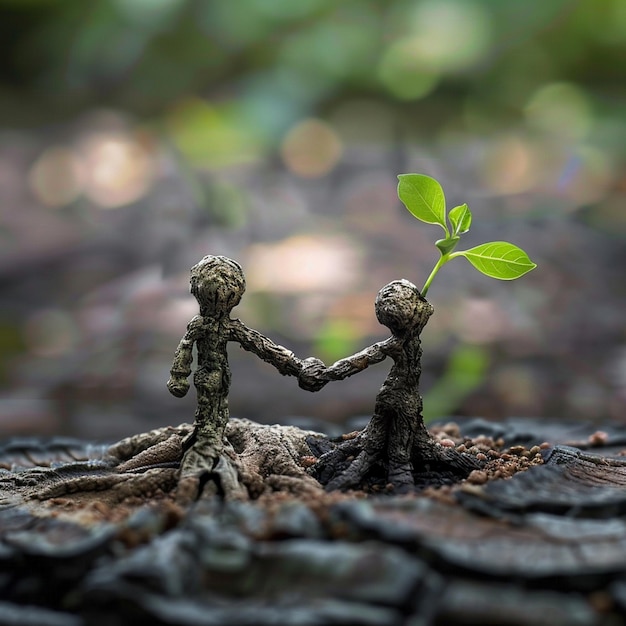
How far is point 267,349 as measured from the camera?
169cm

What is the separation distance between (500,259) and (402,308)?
0.27 metres

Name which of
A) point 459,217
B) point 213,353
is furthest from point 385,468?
point 459,217

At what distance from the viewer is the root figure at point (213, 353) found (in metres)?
1.63

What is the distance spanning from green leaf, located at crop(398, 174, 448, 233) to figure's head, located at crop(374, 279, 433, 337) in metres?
0.18

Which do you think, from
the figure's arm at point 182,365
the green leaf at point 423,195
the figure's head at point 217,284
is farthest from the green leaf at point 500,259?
the figure's arm at point 182,365

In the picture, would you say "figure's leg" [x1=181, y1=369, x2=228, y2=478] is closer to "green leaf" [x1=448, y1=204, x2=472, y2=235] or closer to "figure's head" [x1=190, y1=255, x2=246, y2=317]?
"figure's head" [x1=190, y1=255, x2=246, y2=317]

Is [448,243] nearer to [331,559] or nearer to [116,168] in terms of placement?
[331,559]

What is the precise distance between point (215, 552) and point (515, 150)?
3009 mm

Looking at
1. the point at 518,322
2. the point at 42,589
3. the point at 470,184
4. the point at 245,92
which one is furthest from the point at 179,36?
the point at 42,589

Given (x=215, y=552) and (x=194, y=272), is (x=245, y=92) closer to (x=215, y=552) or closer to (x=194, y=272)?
(x=194, y=272)

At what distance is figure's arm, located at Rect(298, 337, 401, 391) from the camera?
5.24 feet

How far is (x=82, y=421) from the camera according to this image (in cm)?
332

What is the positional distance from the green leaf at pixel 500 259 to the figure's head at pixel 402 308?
0.46 feet

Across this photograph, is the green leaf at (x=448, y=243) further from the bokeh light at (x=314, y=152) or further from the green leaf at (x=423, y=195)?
the bokeh light at (x=314, y=152)
